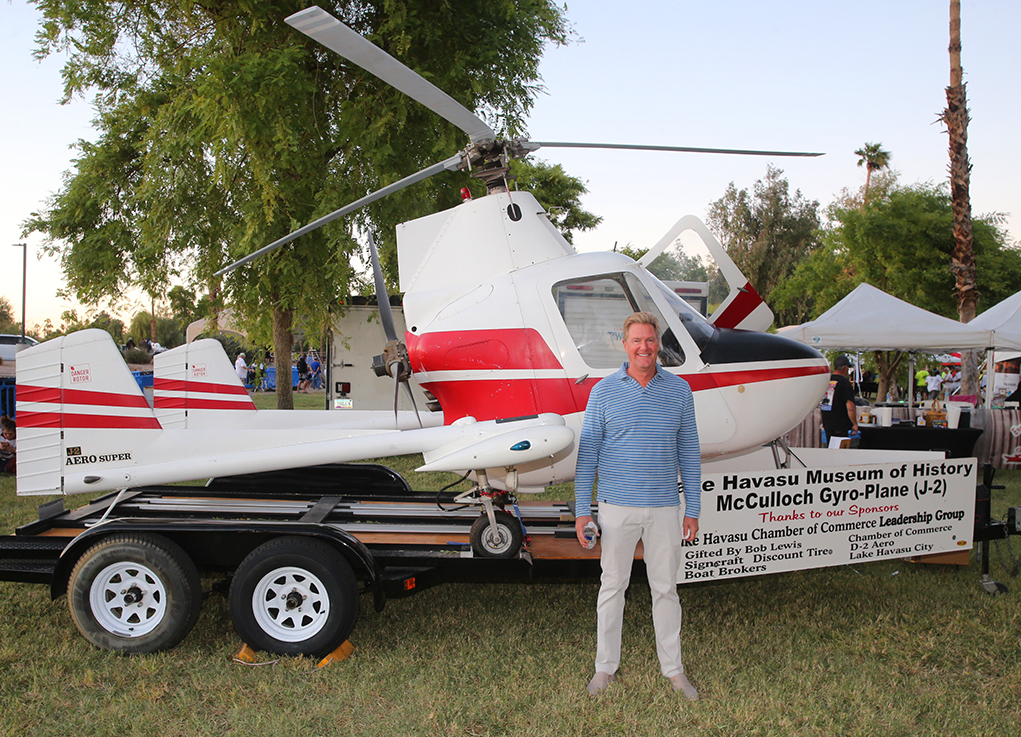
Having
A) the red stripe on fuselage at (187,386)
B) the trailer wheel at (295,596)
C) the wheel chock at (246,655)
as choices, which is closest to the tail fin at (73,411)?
the red stripe on fuselage at (187,386)

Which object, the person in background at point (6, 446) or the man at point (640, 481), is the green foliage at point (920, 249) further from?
the person in background at point (6, 446)

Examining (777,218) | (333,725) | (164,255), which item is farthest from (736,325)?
(777,218)

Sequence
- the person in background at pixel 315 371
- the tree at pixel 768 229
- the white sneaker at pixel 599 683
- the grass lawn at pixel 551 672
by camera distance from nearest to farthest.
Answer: the grass lawn at pixel 551 672, the white sneaker at pixel 599 683, the person in background at pixel 315 371, the tree at pixel 768 229

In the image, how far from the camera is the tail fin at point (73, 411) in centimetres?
454

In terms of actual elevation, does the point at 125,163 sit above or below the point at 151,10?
below

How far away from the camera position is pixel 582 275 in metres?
4.85

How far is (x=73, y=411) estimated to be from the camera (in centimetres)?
463

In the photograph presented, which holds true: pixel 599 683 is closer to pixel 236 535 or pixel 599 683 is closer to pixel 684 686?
pixel 684 686

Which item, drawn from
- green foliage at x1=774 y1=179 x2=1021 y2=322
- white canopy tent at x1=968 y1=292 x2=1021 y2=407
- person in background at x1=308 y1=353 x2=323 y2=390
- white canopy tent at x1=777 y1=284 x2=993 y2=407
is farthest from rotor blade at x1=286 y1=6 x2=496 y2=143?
person in background at x1=308 y1=353 x2=323 y2=390

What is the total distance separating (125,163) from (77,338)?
7.10 meters

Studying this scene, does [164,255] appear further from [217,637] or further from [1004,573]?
[1004,573]

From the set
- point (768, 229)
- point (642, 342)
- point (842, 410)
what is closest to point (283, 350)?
point (842, 410)

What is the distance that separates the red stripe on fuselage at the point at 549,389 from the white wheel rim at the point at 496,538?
0.81 meters

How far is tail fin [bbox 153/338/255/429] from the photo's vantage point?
5.92 metres
